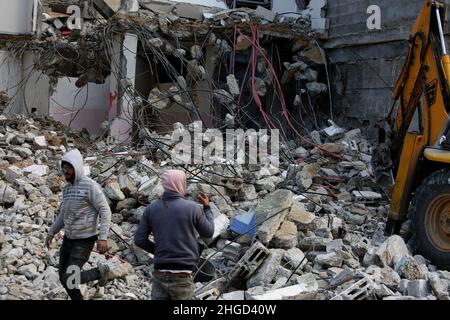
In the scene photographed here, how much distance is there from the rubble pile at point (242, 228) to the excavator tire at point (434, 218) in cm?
15

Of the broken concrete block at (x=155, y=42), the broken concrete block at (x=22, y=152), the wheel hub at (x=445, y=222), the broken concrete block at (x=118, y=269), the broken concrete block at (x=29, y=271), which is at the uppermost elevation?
the broken concrete block at (x=155, y=42)

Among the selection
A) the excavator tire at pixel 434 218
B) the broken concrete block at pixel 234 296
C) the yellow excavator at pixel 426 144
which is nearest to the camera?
the broken concrete block at pixel 234 296

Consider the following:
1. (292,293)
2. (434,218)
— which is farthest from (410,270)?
(292,293)

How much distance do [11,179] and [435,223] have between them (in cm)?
559

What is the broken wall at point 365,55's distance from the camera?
11516mm

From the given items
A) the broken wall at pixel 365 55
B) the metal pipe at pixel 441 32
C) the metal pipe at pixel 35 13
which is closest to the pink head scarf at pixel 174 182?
the metal pipe at pixel 441 32

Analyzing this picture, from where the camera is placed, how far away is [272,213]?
6.85 metres

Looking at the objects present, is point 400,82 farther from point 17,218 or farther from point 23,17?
point 23,17

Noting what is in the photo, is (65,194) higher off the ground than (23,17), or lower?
lower

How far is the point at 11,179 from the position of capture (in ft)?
27.3

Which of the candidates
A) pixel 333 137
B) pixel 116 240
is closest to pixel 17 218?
pixel 116 240

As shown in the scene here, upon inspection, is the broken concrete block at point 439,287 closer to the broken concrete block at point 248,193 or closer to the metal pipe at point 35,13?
the broken concrete block at point 248,193

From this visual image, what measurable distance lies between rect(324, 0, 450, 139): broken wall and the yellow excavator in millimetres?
3768

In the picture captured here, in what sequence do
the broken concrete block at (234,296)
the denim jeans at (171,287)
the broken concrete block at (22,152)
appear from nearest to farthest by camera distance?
the denim jeans at (171,287)
the broken concrete block at (234,296)
the broken concrete block at (22,152)
